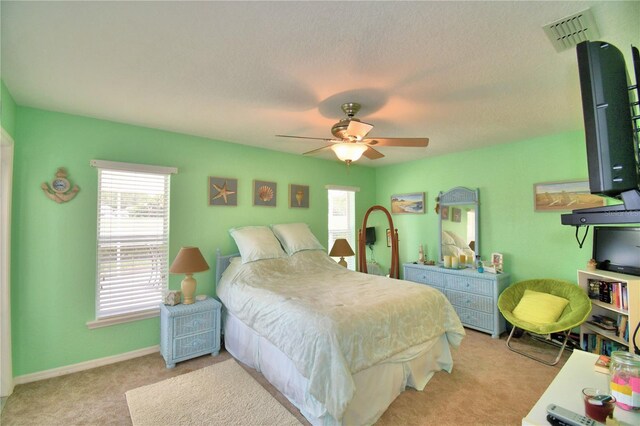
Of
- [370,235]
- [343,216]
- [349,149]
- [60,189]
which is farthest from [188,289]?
[370,235]

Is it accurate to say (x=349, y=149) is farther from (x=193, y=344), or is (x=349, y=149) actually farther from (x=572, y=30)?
(x=193, y=344)

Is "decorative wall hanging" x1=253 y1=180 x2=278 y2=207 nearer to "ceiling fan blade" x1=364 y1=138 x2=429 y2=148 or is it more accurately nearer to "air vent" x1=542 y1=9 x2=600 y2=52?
"ceiling fan blade" x1=364 y1=138 x2=429 y2=148

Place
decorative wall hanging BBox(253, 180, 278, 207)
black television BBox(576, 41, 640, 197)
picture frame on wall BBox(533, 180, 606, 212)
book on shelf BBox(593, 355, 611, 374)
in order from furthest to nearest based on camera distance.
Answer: decorative wall hanging BBox(253, 180, 278, 207)
picture frame on wall BBox(533, 180, 606, 212)
book on shelf BBox(593, 355, 611, 374)
black television BBox(576, 41, 640, 197)

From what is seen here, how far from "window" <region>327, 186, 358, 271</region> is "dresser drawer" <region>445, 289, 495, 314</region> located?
5.38ft

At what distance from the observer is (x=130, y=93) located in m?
2.28

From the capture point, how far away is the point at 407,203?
191 inches

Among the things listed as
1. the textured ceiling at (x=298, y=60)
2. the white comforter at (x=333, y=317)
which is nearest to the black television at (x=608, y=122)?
the textured ceiling at (x=298, y=60)

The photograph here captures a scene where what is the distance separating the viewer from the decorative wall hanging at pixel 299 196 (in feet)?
13.9

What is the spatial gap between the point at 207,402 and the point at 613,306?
365 cm

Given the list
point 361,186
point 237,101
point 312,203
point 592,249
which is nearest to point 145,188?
point 237,101

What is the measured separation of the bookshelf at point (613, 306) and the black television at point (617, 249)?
0.10 meters

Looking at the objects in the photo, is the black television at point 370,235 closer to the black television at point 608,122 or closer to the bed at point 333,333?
the bed at point 333,333

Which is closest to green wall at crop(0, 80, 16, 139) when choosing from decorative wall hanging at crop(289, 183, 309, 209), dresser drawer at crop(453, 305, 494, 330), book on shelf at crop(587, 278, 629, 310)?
decorative wall hanging at crop(289, 183, 309, 209)

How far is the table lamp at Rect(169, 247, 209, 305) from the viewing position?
9.45ft
